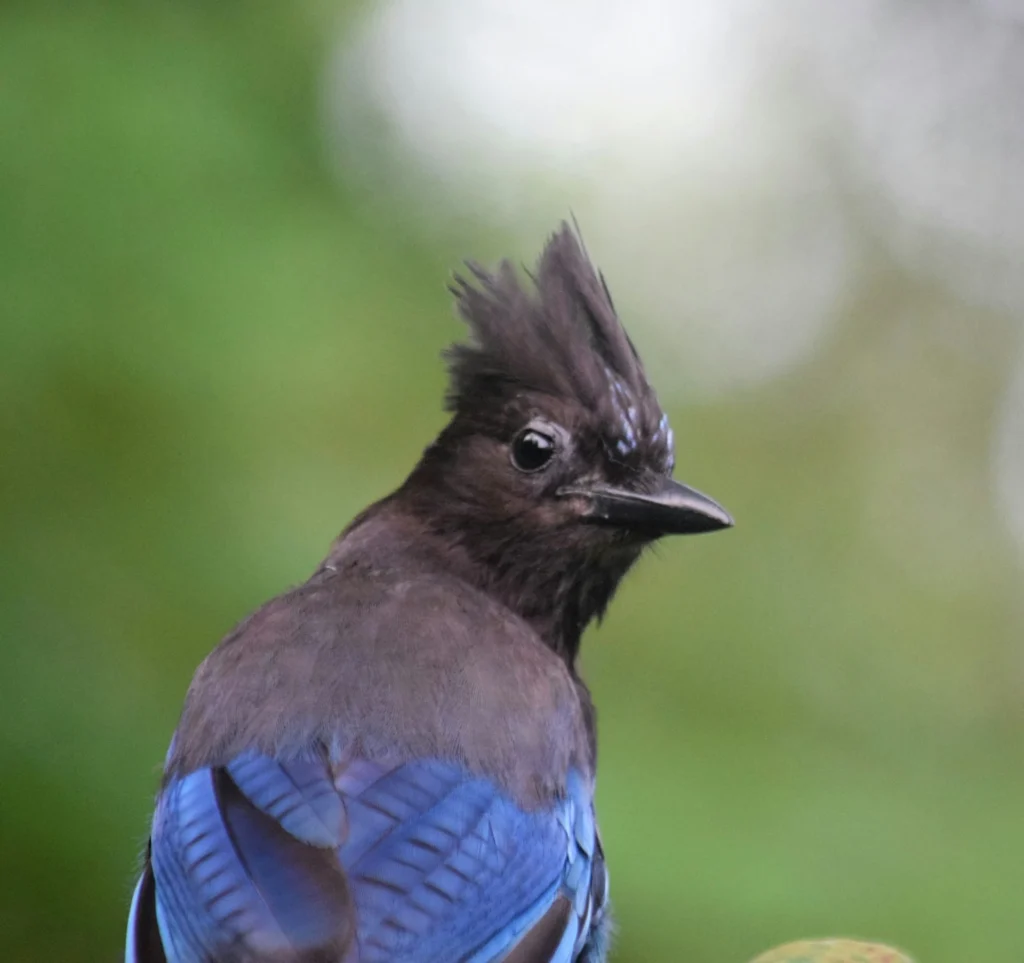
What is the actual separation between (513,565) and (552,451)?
0.23 m

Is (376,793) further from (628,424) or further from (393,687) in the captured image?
(628,424)

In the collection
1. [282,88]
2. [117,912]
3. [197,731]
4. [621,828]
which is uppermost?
[282,88]

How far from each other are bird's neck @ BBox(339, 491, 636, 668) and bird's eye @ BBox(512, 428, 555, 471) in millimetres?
132

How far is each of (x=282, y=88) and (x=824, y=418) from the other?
8.72ft

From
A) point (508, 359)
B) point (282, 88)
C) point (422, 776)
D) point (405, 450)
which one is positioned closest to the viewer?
point (422, 776)

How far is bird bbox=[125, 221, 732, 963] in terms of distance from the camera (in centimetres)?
214

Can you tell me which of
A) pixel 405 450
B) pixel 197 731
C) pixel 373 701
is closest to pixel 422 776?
pixel 373 701

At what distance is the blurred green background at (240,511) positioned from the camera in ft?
10.6

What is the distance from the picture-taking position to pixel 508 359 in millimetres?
3020

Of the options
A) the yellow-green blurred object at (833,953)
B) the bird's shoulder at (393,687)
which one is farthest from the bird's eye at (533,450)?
the yellow-green blurred object at (833,953)

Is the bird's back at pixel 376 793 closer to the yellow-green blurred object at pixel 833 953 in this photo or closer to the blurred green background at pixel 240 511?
the yellow-green blurred object at pixel 833 953

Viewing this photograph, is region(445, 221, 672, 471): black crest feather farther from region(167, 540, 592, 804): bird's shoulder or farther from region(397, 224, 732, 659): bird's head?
region(167, 540, 592, 804): bird's shoulder

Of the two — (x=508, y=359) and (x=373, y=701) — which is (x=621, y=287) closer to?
(x=508, y=359)

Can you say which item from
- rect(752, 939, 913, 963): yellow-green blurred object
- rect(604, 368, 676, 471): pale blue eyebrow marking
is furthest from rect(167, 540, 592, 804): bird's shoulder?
rect(752, 939, 913, 963): yellow-green blurred object
